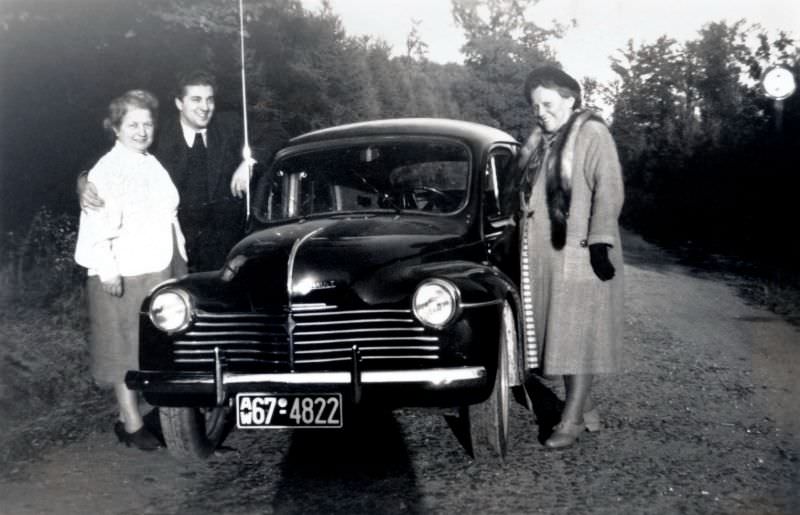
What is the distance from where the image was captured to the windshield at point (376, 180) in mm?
5027

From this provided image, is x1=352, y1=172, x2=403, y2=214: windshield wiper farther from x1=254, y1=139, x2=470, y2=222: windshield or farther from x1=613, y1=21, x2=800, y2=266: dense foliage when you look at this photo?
x1=613, y1=21, x2=800, y2=266: dense foliage

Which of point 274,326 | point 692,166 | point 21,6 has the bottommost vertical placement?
point 274,326

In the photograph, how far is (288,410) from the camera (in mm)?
3717

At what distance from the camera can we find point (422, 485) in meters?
3.72

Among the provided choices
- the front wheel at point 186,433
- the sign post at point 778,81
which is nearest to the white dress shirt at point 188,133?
the front wheel at point 186,433

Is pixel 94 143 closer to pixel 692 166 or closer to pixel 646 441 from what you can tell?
pixel 646 441

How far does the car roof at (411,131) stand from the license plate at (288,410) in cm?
210

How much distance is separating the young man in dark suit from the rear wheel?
209cm

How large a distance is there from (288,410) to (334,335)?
0.40 meters

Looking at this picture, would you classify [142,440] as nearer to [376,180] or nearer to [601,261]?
[376,180]

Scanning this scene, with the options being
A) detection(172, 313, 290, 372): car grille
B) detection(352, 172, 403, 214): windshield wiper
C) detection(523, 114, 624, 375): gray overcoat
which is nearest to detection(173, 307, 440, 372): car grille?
detection(172, 313, 290, 372): car grille

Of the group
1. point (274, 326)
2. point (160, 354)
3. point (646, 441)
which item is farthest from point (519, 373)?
point (160, 354)

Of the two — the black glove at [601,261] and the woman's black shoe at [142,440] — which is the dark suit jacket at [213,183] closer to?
the woman's black shoe at [142,440]

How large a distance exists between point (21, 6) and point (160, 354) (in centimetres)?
335
